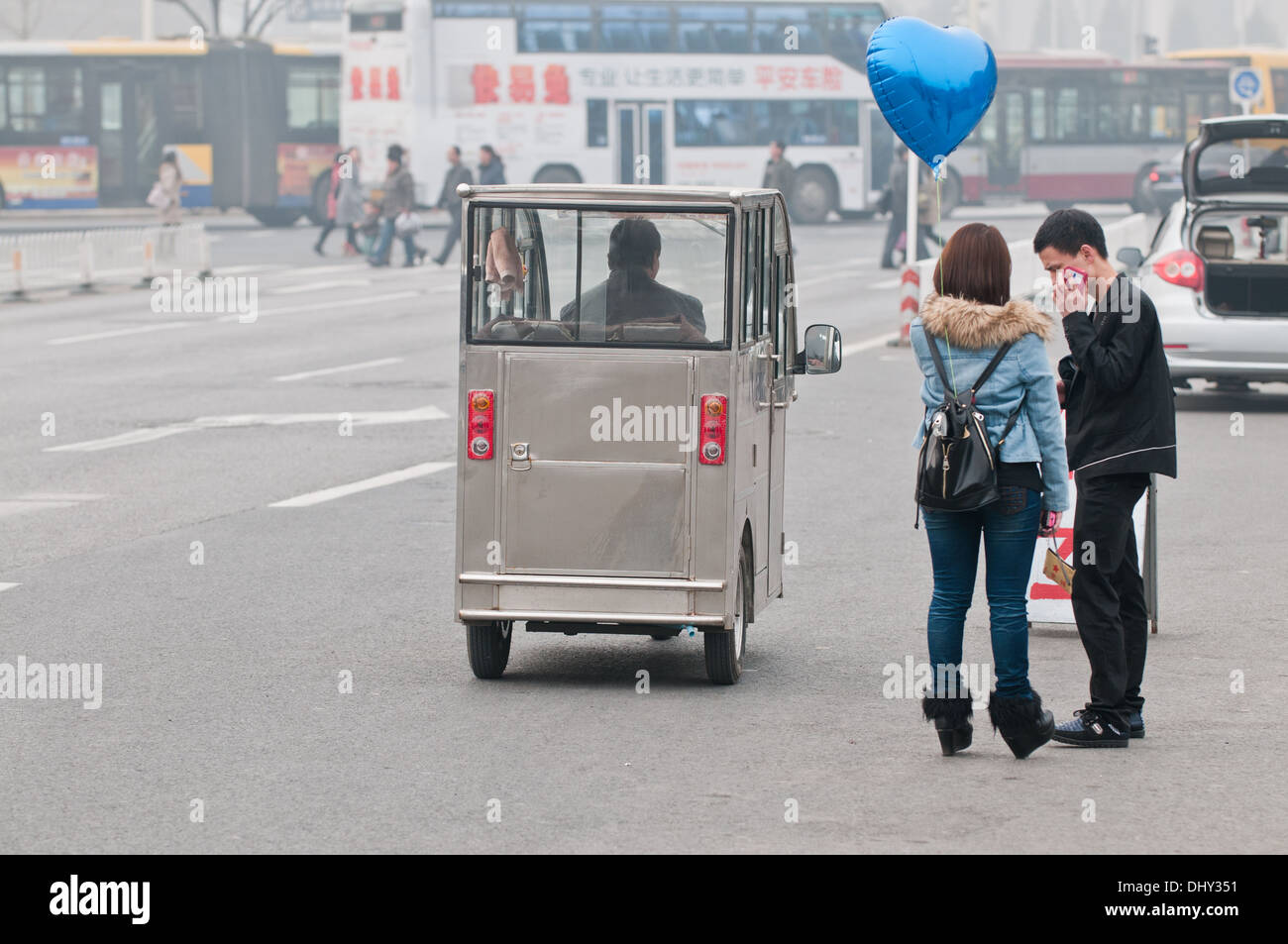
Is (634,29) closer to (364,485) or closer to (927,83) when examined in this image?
(927,83)

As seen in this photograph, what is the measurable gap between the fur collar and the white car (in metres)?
9.56

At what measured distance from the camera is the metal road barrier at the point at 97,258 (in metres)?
29.5

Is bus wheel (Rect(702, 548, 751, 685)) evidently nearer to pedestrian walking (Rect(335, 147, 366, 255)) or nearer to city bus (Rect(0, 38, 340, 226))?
pedestrian walking (Rect(335, 147, 366, 255))

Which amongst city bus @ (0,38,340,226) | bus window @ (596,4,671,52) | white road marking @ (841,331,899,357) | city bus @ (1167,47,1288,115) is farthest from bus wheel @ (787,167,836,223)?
white road marking @ (841,331,899,357)

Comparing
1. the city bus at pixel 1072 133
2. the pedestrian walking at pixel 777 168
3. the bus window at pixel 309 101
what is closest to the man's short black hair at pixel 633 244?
the pedestrian walking at pixel 777 168

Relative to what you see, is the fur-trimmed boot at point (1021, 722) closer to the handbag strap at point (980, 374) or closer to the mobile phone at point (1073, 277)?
the handbag strap at point (980, 374)

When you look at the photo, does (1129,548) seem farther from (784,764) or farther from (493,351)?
(493,351)

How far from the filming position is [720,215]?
24.2 ft

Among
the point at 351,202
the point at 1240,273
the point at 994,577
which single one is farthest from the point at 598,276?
the point at 351,202

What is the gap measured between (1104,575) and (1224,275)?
10455 millimetres

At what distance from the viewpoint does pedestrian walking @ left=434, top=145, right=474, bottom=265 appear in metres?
34.9

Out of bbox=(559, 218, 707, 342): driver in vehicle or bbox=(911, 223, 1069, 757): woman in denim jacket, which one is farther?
bbox=(559, 218, 707, 342): driver in vehicle

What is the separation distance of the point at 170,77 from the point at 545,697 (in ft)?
135
